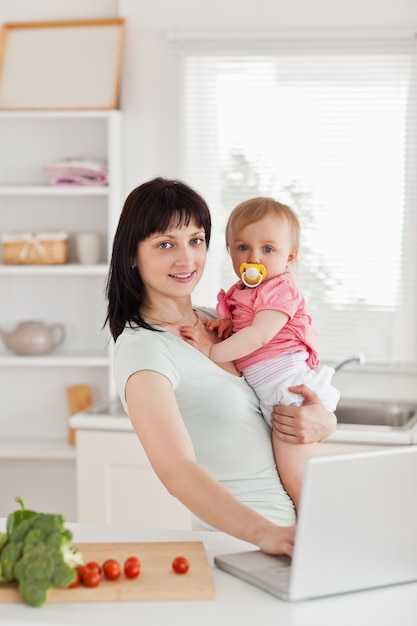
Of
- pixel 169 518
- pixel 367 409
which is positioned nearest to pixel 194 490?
pixel 169 518

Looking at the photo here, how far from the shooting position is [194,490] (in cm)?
157

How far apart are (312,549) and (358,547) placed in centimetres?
9

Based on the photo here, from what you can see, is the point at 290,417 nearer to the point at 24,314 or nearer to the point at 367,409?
the point at 367,409

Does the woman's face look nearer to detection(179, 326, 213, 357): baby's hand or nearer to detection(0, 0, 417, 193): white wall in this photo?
detection(179, 326, 213, 357): baby's hand

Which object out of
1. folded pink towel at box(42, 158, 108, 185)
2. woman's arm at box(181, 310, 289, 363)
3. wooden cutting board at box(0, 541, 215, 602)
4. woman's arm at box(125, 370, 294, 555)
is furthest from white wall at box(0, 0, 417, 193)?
wooden cutting board at box(0, 541, 215, 602)

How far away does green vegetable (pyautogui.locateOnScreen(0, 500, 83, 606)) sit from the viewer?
1322 millimetres

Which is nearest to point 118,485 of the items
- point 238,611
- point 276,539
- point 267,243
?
point 267,243

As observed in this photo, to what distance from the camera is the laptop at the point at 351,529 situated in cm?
131

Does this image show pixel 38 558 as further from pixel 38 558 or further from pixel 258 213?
pixel 258 213

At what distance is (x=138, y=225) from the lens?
1.88 m

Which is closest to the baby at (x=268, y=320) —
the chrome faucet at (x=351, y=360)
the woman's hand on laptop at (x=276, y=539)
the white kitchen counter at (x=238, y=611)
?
the woman's hand on laptop at (x=276, y=539)

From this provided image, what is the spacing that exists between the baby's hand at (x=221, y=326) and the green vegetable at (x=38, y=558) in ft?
2.51

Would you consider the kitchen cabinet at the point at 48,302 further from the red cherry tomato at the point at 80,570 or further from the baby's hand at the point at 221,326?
the red cherry tomato at the point at 80,570

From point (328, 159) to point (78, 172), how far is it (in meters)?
1.05
